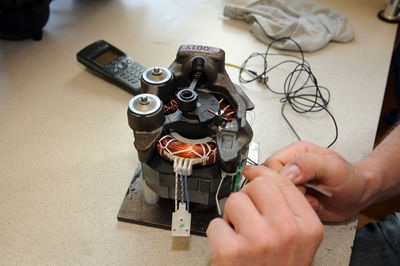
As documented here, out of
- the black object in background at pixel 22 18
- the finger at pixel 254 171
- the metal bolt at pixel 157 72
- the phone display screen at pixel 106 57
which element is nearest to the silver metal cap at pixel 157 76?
the metal bolt at pixel 157 72

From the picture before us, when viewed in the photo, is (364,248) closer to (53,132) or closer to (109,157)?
(109,157)

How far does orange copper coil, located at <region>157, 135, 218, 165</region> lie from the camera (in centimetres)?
55

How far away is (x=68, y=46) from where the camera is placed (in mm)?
1060

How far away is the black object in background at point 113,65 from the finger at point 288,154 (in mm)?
441

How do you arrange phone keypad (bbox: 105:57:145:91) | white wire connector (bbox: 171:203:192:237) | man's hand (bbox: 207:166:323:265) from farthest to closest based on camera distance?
phone keypad (bbox: 105:57:145:91), white wire connector (bbox: 171:203:192:237), man's hand (bbox: 207:166:323:265)

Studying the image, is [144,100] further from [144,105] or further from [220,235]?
[220,235]

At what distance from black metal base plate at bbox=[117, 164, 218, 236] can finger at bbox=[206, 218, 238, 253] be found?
0.14 metres

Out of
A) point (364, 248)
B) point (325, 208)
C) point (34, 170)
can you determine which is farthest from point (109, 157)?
point (364, 248)

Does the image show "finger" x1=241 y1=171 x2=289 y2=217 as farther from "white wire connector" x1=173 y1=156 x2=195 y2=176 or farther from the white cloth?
the white cloth

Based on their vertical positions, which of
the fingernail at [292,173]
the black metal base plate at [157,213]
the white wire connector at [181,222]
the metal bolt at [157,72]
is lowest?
the black metal base plate at [157,213]

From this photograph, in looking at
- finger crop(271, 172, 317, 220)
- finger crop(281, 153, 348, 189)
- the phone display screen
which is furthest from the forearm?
the phone display screen

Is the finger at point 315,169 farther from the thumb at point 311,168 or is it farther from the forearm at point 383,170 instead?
the forearm at point 383,170

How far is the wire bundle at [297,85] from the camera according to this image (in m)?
0.92

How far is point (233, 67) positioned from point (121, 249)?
0.64 metres
